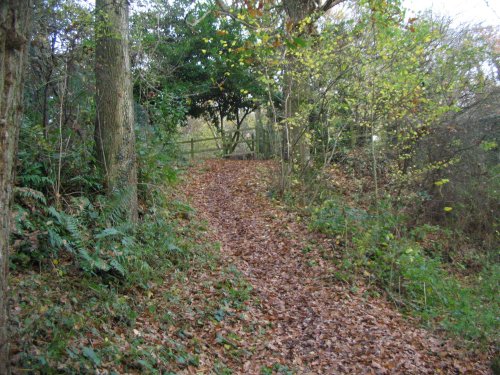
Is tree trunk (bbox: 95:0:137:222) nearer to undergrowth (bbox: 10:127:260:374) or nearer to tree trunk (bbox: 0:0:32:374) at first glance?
undergrowth (bbox: 10:127:260:374)

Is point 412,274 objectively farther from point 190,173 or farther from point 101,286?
point 190,173

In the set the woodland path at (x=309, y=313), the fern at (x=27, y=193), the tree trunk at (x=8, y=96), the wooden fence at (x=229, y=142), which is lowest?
the woodland path at (x=309, y=313)

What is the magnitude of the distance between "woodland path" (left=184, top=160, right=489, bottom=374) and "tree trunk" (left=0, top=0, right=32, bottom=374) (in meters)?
3.19

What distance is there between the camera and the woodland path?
5.60m

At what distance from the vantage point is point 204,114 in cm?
2180

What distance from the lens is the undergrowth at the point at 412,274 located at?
6.94 m

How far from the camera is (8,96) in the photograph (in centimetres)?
281

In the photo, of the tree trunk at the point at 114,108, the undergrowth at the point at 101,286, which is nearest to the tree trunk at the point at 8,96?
the undergrowth at the point at 101,286

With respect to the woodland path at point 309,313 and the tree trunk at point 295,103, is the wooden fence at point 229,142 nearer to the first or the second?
the tree trunk at point 295,103

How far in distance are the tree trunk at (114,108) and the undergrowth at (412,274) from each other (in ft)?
Result: 15.0

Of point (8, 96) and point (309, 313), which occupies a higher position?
point (8, 96)

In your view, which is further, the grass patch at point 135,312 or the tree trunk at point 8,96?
the grass patch at point 135,312

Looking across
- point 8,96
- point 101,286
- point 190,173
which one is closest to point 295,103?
point 190,173

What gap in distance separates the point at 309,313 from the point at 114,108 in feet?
15.7
